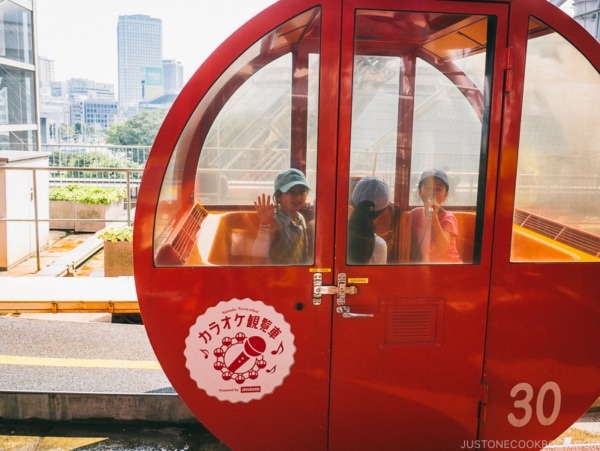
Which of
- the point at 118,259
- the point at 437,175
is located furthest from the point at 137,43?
the point at 437,175

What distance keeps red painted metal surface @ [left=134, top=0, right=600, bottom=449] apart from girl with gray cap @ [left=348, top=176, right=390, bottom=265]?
0.05 metres

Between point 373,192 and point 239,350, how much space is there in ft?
3.33

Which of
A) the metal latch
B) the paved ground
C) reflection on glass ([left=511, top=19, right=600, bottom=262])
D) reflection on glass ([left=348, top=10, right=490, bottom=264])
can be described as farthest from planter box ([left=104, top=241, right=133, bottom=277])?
reflection on glass ([left=511, top=19, right=600, bottom=262])

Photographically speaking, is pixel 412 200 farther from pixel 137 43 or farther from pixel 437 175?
pixel 137 43

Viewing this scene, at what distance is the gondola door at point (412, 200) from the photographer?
2.77m

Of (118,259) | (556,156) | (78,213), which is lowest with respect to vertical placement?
(118,259)

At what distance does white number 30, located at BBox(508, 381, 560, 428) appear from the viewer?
3037 mm

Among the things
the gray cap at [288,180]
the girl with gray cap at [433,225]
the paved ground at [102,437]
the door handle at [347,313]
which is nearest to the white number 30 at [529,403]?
the girl with gray cap at [433,225]

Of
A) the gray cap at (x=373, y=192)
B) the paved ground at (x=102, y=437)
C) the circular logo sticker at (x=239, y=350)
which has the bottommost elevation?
the paved ground at (x=102, y=437)

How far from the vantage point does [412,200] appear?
288 centimetres

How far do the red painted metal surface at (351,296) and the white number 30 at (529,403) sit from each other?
0.4 inches

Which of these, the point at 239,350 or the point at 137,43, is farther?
the point at 137,43

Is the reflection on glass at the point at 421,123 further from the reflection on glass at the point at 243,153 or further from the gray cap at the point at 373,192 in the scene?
the reflection on glass at the point at 243,153

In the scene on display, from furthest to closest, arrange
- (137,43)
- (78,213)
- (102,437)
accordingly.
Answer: (137,43) → (78,213) → (102,437)
